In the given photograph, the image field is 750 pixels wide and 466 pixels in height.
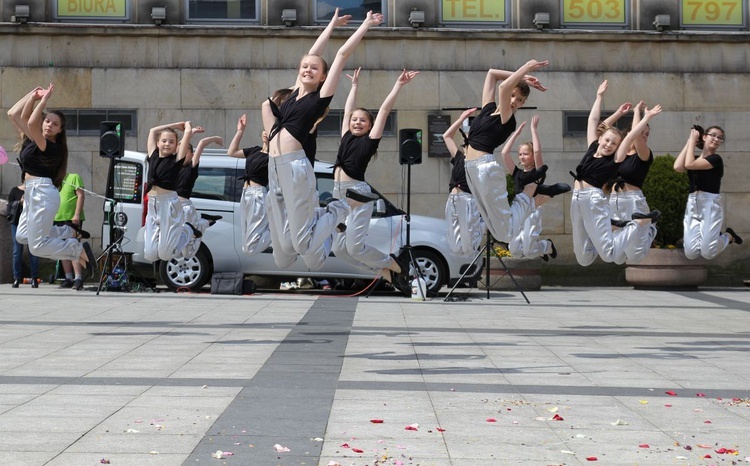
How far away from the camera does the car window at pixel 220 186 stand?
18922 mm

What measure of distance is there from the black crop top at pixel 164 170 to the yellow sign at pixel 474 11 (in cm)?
1099

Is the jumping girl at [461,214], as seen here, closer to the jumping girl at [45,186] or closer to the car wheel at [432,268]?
the jumping girl at [45,186]

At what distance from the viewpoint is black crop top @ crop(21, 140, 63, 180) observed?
38.3 feet

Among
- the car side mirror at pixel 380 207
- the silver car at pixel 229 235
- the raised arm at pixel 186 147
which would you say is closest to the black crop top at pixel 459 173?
the raised arm at pixel 186 147

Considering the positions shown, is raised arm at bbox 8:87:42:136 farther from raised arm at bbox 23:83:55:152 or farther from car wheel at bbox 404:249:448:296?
car wheel at bbox 404:249:448:296

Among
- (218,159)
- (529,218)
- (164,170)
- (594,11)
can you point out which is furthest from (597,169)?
(594,11)

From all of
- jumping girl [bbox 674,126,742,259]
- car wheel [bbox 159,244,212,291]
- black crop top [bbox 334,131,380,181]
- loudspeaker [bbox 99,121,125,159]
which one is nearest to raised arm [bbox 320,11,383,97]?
black crop top [bbox 334,131,380,181]

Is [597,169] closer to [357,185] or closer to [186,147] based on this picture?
[357,185]

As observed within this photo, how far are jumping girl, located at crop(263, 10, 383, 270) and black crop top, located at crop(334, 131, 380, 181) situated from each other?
60.2 inches

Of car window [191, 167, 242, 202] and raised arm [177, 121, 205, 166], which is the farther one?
car window [191, 167, 242, 202]

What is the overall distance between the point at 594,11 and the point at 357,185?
12.8 m

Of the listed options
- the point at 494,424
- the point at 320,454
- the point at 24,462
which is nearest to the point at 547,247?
the point at 494,424

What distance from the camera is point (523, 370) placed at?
9273 millimetres

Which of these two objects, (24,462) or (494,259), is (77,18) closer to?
(494,259)
